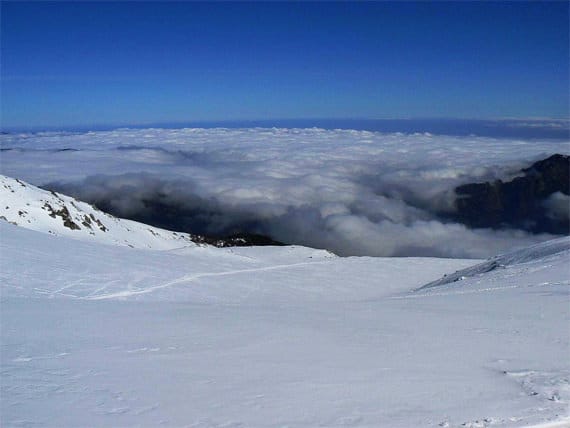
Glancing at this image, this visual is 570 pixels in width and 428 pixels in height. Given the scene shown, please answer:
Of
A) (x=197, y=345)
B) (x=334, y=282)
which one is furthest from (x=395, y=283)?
(x=197, y=345)

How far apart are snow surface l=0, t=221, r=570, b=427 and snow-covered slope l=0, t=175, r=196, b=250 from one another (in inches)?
1827

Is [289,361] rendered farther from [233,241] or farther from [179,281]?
[233,241]

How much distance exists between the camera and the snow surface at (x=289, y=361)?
16.8 ft

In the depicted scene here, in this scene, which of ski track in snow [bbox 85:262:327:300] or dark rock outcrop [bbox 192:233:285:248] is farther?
dark rock outcrop [bbox 192:233:285:248]

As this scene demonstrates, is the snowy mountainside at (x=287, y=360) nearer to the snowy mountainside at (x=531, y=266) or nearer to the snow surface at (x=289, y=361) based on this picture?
the snow surface at (x=289, y=361)

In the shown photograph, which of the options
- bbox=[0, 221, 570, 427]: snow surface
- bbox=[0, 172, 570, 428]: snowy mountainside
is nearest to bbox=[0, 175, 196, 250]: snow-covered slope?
bbox=[0, 172, 570, 428]: snowy mountainside

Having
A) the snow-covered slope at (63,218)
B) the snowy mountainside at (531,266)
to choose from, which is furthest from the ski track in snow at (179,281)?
the snow-covered slope at (63,218)

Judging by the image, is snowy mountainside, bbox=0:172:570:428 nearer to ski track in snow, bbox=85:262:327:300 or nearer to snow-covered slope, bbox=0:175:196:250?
ski track in snow, bbox=85:262:327:300

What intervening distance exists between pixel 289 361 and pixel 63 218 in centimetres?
6198

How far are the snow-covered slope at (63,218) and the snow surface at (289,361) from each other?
46415mm

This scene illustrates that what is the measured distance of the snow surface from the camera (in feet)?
16.8

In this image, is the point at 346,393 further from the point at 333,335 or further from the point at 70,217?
the point at 70,217

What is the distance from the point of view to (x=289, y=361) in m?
6.98

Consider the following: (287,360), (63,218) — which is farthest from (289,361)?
(63,218)
